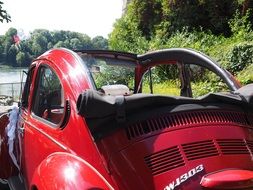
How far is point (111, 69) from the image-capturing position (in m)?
5.32

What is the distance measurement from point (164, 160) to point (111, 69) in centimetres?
222

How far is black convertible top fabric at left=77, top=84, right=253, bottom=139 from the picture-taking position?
3275 millimetres

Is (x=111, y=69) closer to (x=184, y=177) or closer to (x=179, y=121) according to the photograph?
(x=179, y=121)

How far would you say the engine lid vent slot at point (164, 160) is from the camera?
3.21 m

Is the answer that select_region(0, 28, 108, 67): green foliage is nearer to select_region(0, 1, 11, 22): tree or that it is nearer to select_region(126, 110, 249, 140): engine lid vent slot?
select_region(0, 1, 11, 22): tree

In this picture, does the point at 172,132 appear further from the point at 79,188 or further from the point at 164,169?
the point at 79,188

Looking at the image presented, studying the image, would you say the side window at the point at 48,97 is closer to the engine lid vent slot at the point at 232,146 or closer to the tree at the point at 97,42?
the engine lid vent slot at the point at 232,146

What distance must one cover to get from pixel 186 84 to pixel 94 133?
2.14 metres

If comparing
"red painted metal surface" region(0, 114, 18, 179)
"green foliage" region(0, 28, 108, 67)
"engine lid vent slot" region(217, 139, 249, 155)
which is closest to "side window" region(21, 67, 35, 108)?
"red painted metal surface" region(0, 114, 18, 179)

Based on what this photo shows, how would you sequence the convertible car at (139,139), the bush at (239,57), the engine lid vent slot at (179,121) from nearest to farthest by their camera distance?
the convertible car at (139,139) < the engine lid vent slot at (179,121) < the bush at (239,57)

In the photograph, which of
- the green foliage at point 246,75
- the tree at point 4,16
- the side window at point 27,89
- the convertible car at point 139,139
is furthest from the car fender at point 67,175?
the tree at point 4,16

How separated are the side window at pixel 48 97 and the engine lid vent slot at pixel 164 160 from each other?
1024mm

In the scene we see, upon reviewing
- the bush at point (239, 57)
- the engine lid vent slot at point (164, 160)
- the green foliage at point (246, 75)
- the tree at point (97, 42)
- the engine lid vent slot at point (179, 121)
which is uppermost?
the tree at point (97, 42)

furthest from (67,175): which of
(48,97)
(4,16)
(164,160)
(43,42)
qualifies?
(4,16)
